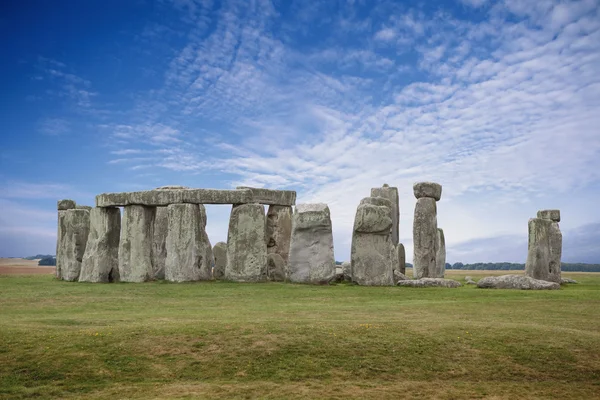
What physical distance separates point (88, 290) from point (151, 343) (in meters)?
11.0

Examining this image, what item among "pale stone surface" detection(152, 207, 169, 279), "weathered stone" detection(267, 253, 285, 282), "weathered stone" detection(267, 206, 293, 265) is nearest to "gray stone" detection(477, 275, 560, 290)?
"weathered stone" detection(267, 253, 285, 282)

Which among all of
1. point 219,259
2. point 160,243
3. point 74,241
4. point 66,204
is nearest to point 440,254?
point 219,259

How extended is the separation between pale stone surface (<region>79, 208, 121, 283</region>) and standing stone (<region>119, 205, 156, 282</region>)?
31.7 inches

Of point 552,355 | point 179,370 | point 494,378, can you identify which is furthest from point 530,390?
point 179,370

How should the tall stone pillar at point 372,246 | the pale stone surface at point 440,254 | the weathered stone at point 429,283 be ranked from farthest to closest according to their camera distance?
the pale stone surface at point 440,254 < the weathered stone at point 429,283 < the tall stone pillar at point 372,246

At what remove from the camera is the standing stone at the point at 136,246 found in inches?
1006

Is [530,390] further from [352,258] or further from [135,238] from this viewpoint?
[135,238]

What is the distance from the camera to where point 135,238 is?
25594 mm

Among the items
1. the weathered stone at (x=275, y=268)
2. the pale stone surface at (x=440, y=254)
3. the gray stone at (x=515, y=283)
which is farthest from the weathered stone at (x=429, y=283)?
the pale stone surface at (x=440, y=254)

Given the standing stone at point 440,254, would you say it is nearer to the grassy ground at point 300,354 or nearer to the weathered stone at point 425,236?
the weathered stone at point 425,236

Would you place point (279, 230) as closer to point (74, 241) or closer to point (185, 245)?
point (185, 245)

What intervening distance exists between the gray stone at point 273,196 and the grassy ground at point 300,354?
491 inches

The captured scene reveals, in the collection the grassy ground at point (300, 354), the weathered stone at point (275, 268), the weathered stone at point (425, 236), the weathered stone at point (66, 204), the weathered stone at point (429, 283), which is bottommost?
the grassy ground at point (300, 354)

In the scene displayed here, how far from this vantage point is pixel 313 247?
2384cm
